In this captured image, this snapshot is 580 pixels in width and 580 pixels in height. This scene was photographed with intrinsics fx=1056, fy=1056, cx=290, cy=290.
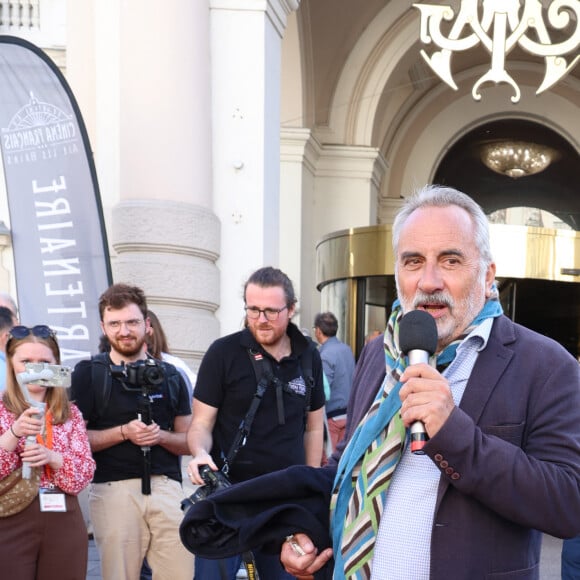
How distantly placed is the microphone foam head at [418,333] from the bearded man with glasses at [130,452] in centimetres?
286

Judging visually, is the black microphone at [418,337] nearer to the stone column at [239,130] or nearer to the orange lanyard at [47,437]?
the orange lanyard at [47,437]

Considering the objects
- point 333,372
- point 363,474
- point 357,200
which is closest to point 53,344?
point 363,474

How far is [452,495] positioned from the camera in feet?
7.55

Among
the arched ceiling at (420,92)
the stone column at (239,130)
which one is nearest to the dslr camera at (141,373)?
the stone column at (239,130)

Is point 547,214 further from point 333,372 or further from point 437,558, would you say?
point 437,558

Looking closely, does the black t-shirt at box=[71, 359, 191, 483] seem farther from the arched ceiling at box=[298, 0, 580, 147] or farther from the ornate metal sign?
the arched ceiling at box=[298, 0, 580, 147]

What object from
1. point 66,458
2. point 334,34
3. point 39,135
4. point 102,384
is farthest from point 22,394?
point 334,34

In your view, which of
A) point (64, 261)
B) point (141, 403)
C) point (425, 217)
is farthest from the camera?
point (64, 261)

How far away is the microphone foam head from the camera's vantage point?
221 cm

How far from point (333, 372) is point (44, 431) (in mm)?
5511

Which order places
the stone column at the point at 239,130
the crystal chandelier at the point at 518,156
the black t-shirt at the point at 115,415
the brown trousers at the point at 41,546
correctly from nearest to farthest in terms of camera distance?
the brown trousers at the point at 41,546 < the black t-shirt at the point at 115,415 < the stone column at the point at 239,130 < the crystal chandelier at the point at 518,156

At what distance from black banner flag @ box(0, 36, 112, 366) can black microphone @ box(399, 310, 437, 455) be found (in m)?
5.00

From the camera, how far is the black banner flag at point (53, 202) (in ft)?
22.9

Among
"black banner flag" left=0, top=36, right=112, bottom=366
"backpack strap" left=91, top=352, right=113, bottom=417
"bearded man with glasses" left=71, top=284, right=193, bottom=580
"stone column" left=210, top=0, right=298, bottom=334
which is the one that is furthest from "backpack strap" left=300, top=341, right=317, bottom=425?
"stone column" left=210, top=0, right=298, bottom=334
